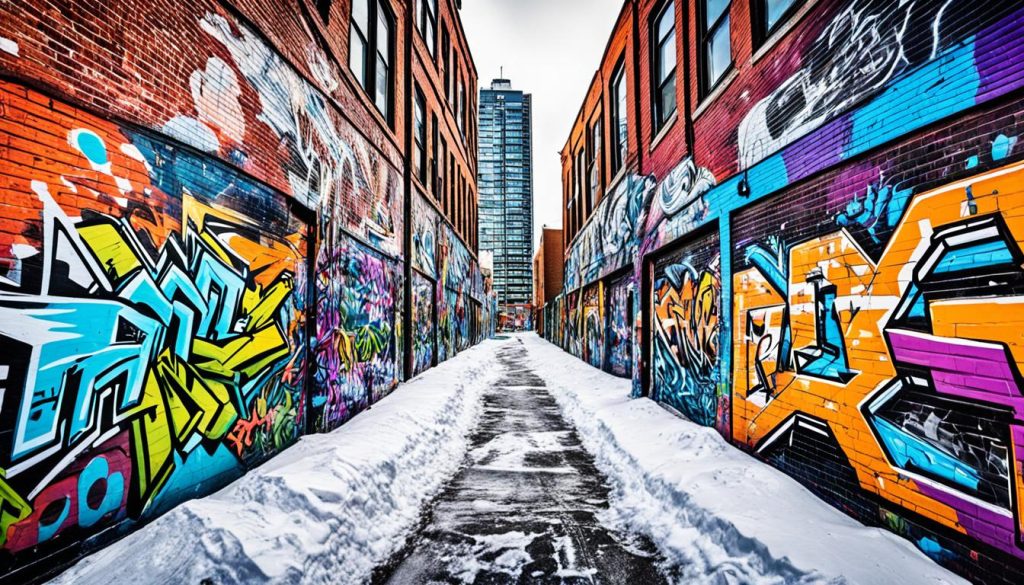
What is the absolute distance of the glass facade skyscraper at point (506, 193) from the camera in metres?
73.9

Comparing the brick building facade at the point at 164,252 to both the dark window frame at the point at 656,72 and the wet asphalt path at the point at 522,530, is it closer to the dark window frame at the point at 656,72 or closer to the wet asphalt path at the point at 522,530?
the wet asphalt path at the point at 522,530

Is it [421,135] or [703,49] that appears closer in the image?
[703,49]

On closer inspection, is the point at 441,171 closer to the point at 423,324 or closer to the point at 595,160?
the point at 595,160

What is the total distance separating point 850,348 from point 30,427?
19.4 feet

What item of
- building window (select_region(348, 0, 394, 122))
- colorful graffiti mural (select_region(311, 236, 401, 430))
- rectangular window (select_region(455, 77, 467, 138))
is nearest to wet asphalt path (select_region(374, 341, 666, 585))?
colorful graffiti mural (select_region(311, 236, 401, 430))

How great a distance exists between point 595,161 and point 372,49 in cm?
830

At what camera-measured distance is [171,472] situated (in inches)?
136

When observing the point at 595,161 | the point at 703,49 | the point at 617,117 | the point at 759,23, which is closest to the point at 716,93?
the point at 759,23

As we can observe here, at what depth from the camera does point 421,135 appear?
1259cm

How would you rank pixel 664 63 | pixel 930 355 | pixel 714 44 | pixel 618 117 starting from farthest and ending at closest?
pixel 618 117
pixel 664 63
pixel 714 44
pixel 930 355

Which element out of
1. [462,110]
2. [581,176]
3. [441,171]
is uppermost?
A: [462,110]

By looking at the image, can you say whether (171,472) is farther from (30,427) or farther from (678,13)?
(678,13)

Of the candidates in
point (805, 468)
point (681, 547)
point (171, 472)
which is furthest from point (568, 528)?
point (171, 472)

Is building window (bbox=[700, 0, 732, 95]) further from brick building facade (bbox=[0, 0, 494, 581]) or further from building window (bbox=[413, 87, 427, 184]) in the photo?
building window (bbox=[413, 87, 427, 184])
